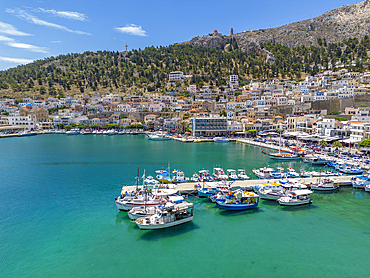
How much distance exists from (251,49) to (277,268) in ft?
555

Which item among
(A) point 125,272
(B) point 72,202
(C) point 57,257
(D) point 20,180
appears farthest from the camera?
(D) point 20,180

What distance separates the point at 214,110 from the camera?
9769 cm

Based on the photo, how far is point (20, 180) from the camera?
1222 inches

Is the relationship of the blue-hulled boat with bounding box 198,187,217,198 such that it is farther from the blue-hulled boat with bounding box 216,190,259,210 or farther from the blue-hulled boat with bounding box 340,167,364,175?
the blue-hulled boat with bounding box 340,167,364,175

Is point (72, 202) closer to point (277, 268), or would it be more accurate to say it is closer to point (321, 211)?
point (277, 268)

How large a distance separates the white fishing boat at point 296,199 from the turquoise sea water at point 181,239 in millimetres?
732

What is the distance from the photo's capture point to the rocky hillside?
156250mm

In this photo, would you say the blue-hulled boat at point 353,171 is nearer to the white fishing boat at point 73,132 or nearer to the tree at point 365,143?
the tree at point 365,143

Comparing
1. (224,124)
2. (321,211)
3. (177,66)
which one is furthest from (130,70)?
(321,211)

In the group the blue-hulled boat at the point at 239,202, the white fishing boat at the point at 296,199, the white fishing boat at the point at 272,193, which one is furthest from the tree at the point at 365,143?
the blue-hulled boat at the point at 239,202

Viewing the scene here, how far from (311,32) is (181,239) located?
19619 centimetres

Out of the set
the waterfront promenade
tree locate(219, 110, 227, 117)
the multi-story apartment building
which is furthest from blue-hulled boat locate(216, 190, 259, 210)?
tree locate(219, 110, 227, 117)

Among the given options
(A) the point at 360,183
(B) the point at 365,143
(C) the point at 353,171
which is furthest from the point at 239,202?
(B) the point at 365,143

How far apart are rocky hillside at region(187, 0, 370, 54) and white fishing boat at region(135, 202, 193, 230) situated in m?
155
